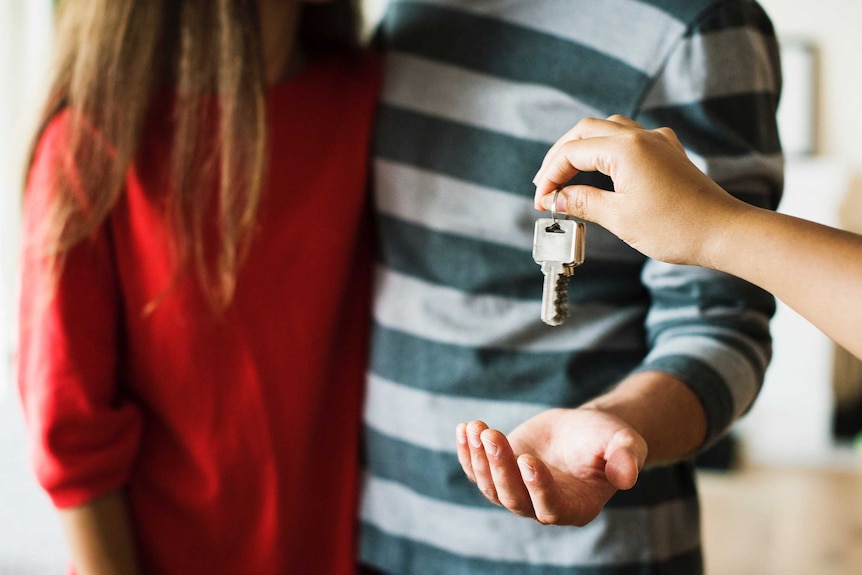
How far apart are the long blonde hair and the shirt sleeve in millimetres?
368

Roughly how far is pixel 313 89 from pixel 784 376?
8.83ft

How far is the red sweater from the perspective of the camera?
74 centimetres

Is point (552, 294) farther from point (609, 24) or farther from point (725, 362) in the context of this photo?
point (609, 24)

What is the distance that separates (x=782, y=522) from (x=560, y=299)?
93.1 inches

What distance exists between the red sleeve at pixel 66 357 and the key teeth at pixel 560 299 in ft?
1.57

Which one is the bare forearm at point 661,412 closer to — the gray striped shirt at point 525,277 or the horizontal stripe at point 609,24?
the gray striped shirt at point 525,277

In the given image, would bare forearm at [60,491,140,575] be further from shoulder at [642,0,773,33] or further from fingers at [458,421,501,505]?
shoulder at [642,0,773,33]

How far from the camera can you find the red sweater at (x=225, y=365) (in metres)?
0.74

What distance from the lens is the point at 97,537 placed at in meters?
0.75

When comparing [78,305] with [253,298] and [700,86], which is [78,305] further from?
[700,86]

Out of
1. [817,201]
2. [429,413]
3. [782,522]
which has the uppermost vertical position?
[429,413]

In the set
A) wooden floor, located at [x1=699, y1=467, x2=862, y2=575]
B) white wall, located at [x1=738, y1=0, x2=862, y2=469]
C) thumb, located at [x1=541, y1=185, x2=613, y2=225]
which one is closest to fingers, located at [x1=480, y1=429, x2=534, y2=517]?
thumb, located at [x1=541, y1=185, x2=613, y2=225]

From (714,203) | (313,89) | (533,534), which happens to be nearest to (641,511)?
(533,534)

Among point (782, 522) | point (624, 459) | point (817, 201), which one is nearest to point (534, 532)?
point (624, 459)
